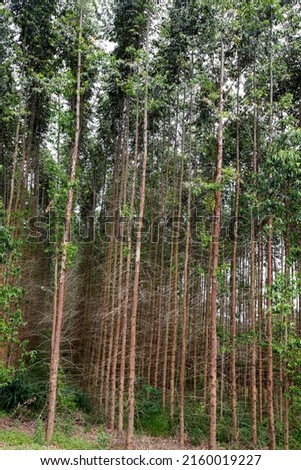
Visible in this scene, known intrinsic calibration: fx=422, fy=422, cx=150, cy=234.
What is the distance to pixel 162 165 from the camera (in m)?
16.8

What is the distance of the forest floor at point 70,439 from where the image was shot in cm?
967

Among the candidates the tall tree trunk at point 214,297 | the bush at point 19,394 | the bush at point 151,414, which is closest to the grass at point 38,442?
the bush at point 19,394

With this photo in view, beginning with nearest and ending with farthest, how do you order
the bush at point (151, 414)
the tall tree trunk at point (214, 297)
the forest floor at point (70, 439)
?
the tall tree trunk at point (214, 297), the forest floor at point (70, 439), the bush at point (151, 414)

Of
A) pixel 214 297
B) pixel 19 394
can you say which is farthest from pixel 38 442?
pixel 214 297

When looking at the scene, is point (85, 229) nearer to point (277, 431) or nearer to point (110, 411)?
point (110, 411)

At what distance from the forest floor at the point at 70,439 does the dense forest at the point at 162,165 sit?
35 cm

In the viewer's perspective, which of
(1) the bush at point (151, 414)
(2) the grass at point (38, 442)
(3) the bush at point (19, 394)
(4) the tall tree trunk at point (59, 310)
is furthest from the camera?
(1) the bush at point (151, 414)

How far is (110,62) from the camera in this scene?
11.8 m

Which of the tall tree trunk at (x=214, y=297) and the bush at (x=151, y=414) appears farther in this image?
the bush at (x=151, y=414)

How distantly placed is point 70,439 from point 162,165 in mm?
10297
